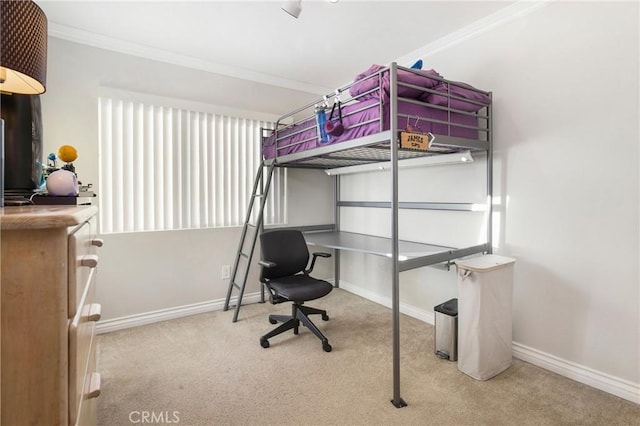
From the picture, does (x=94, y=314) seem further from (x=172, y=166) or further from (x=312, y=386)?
(x=172, y=166)

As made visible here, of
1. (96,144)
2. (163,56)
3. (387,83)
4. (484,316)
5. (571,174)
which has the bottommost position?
(484,316)

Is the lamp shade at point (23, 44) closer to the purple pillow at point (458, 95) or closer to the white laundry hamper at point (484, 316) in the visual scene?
the purple pillow at point (458, 95)

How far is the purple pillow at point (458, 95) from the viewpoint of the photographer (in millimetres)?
2094

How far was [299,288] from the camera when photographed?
254 cm

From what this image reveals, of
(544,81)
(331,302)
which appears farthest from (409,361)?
(544,81)

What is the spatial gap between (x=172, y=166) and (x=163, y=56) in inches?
39.8

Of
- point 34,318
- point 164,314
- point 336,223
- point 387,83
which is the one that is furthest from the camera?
point 336,223

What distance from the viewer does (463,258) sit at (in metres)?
2.36

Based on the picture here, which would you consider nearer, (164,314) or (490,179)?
(490,179)

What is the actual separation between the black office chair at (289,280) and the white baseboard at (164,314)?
27.9 inches

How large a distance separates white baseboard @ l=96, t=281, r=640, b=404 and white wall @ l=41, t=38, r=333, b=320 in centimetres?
6

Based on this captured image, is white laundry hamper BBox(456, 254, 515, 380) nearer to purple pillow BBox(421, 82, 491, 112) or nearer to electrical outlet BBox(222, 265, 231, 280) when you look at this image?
purple pillow BBox(421, 82, 491, 112)

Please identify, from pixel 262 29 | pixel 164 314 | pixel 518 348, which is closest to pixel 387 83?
pixel 262 29

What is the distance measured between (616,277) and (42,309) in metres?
2.63
